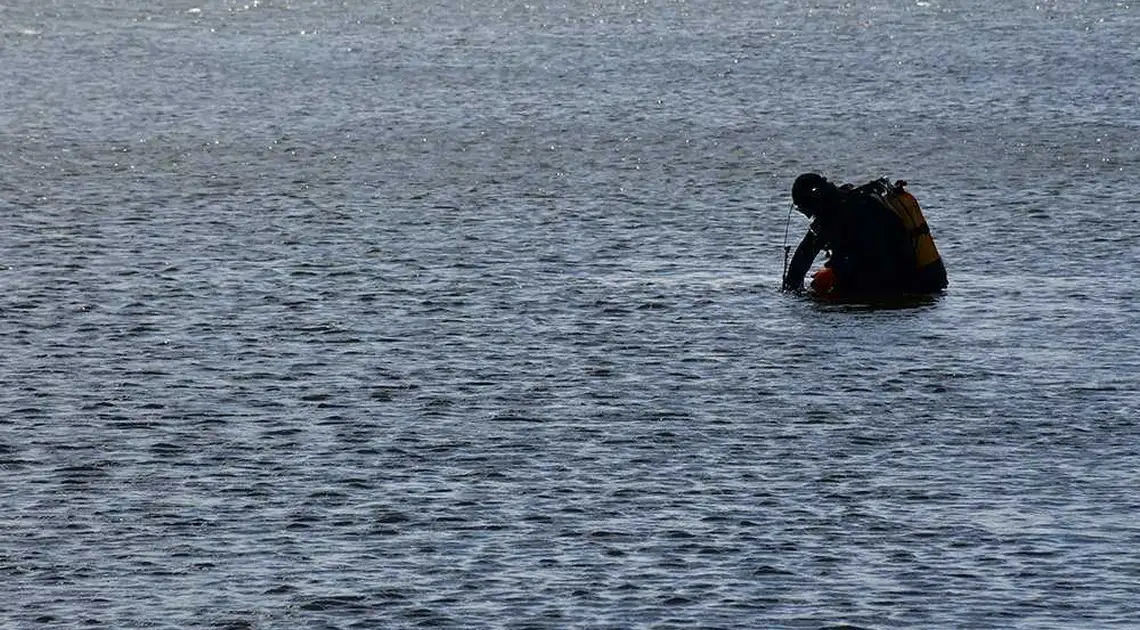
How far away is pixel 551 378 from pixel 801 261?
21.6ft

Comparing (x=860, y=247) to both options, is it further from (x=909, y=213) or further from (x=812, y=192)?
(x=812, y=192)

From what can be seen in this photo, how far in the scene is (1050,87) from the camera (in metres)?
73.3

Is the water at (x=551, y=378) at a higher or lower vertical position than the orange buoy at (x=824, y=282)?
lower

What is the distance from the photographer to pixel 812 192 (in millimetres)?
35031

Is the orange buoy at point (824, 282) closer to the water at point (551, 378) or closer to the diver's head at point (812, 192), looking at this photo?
the water at point (551, 378)

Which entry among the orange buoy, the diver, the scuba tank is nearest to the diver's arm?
the diver

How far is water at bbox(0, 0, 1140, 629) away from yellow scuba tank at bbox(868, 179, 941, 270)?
972mm

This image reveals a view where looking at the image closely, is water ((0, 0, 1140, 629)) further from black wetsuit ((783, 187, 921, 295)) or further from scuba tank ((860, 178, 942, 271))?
scuba tank ((860, 178, 942, 271))

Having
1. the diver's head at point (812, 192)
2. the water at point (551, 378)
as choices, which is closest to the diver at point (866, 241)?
the diver's head at point (812, 192)

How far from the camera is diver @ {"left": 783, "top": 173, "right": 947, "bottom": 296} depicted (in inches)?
1384

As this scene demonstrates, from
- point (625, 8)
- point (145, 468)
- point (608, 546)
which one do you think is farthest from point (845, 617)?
point (625, 8)

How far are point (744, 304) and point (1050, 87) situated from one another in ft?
130

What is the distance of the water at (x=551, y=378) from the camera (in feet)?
72.7

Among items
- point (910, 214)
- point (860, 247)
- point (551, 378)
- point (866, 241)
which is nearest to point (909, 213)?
point (910, 214)
